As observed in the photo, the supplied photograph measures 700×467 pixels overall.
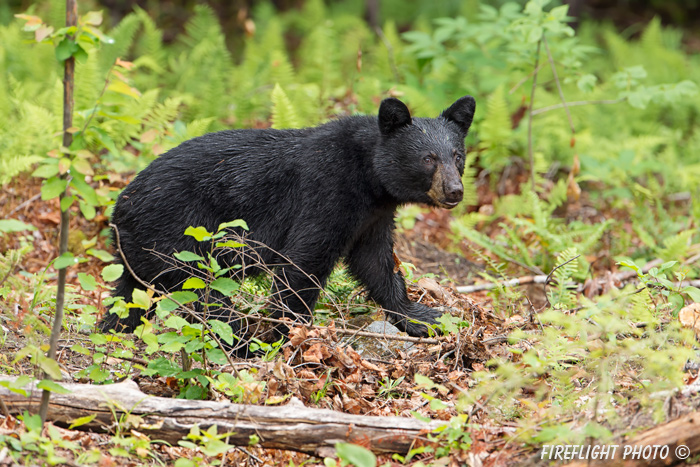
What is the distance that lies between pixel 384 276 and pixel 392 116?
4.42ft

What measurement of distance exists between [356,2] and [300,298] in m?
12.6

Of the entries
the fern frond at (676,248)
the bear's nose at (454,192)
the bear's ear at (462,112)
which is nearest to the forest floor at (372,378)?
the bear's nose at (454,192)

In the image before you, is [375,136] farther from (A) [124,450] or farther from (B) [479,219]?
(B) [479,219]

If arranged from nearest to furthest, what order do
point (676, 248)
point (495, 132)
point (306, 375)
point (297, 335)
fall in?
point (306, 375), point (297, 335), point (676, 248), point (495, 132)

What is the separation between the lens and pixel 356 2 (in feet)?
52.1

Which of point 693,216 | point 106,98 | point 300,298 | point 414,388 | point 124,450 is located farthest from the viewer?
point 693,216

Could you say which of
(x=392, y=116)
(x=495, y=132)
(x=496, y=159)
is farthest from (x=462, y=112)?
(x=496, y=159)

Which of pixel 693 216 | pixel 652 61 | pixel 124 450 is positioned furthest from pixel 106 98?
pixel 652 61

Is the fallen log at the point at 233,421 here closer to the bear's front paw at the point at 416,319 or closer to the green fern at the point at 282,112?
the bear's front paw at the point at 416,319

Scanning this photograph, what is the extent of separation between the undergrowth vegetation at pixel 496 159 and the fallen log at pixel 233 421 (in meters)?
0.29

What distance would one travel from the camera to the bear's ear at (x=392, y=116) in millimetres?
5254

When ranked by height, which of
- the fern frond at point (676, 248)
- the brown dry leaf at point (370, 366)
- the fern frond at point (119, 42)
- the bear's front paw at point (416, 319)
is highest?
the fern frond at point (119, 42)

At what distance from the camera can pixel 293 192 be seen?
5406 mm

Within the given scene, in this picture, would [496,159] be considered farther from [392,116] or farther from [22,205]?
[22,205]
